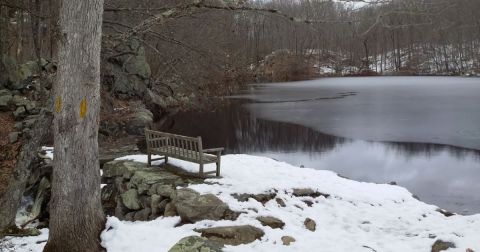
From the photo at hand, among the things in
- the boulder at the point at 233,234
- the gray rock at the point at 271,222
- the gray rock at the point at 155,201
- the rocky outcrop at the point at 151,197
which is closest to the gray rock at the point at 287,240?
the boulder at the point at 233,234

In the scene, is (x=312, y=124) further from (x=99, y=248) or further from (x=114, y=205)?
(x=99, y=248)

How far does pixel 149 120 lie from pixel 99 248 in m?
17.3

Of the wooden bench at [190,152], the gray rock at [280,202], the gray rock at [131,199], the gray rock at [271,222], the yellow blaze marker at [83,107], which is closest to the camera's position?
the yellow blaze marker at [83,107]

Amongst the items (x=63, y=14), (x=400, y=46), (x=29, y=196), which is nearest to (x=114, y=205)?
(x=29, y=196)

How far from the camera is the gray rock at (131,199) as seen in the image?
28.5 ft

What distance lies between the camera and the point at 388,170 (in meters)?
15.1

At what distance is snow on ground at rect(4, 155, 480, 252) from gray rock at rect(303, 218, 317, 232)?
87 millimetres

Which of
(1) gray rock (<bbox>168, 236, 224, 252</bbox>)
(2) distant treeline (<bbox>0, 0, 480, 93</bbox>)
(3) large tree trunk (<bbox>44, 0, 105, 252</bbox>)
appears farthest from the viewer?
(2) distant treeline (<bbox>0, 0, 480, 93</bbox>)

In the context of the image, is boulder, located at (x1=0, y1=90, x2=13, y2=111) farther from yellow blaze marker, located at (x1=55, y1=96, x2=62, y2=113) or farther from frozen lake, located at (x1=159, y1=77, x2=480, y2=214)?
yellow blaze marker, located at (x1=55, y1=96, x2=62, y2=113)

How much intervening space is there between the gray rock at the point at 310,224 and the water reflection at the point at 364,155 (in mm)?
5249

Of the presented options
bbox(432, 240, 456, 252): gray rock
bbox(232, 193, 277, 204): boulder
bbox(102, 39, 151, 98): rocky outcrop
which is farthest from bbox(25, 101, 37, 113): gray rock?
bbox(432, 240, 456, 252): gray rock

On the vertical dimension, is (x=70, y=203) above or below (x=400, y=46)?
below

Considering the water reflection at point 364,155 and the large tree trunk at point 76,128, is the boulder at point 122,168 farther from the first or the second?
the water reflection at point 364,155

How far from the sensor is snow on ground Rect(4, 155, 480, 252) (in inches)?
254
